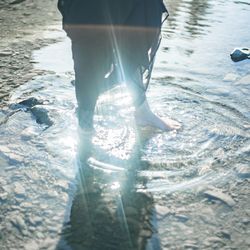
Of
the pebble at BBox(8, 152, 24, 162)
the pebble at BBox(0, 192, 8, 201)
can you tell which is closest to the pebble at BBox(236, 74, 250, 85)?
the pebble at BBox(8, 152, 24, 162)

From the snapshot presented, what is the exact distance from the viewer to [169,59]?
17.2ft

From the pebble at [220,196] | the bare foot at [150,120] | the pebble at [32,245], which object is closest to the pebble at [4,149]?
the pebble at [32,245]

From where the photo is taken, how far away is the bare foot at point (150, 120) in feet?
11.3

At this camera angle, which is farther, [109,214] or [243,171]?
[243,171]

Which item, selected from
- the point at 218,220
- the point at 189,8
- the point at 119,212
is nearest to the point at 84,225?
Result: the point at 119,212

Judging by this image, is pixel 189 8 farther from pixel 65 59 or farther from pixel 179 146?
pixel 179 146

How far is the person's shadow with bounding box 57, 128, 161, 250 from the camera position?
7.23 ft

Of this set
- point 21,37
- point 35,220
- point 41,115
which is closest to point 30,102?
point 41,115

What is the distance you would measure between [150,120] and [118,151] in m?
0.57

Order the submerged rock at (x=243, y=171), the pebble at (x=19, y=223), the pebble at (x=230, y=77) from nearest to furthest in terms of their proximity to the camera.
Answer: the pebble at (x=19, y=223) → the submerged rock at (x=243, y=171) → the pebble at (x=230, y=77)

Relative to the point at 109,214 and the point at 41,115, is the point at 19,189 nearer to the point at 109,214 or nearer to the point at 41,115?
the point at 109,214

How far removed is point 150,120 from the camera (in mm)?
3506

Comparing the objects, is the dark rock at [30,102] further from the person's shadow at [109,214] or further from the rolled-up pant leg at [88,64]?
the person's shadow at [109,214]

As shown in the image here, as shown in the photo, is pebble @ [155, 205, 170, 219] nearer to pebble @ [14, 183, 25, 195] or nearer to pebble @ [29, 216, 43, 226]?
pebble @ [29, 216, 43, 226]
